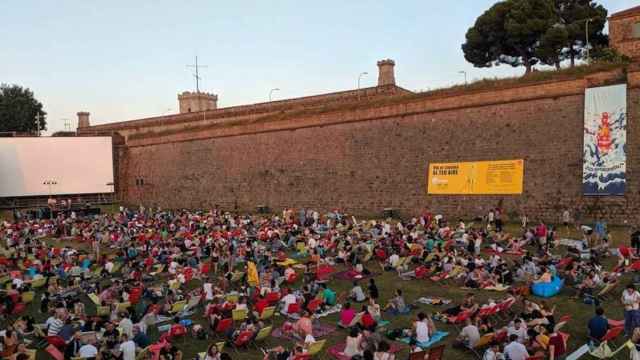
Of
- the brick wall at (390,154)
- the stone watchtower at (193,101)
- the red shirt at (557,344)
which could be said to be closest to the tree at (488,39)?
the brick wall at (390,154)

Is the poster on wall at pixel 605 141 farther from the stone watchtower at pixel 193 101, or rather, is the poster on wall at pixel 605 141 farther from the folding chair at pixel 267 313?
the stone watchtower at pixel 193 101

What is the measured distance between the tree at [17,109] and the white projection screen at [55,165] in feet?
64.4

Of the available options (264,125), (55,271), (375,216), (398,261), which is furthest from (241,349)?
(264,125)

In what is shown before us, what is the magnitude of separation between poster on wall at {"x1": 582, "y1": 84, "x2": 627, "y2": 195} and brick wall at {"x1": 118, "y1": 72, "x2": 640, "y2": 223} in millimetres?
314

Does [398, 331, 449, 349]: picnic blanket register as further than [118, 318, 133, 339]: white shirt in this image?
No

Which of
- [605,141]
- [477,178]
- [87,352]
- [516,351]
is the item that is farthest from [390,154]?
[87,352]

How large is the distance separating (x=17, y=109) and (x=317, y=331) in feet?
180

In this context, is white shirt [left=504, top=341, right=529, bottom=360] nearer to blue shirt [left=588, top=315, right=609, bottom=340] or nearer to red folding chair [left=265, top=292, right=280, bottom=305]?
blue shirt [left=588, top=315, right=609, bottom=340]

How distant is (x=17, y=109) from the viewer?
2199 inches

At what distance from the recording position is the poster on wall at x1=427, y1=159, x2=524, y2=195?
2283cm

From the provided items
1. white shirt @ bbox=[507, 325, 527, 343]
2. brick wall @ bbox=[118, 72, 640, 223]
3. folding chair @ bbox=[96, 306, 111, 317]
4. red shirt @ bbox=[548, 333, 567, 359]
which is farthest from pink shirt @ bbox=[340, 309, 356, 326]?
brick wall @ bbox=[118, 72, 640, 223]

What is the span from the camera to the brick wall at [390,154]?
70.8 ft

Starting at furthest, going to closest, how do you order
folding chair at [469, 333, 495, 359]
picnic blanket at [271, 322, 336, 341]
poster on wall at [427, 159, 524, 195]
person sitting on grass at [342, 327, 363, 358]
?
poster on wall at [427, 159, 524, 195], picnic blanket at [271, 322, 336, 341], folding chair at [469, 333, 495, 359], person sitting on grass at [342, 327, 363, 358]

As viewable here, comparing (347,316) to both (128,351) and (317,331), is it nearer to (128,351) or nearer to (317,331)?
(317,331)
